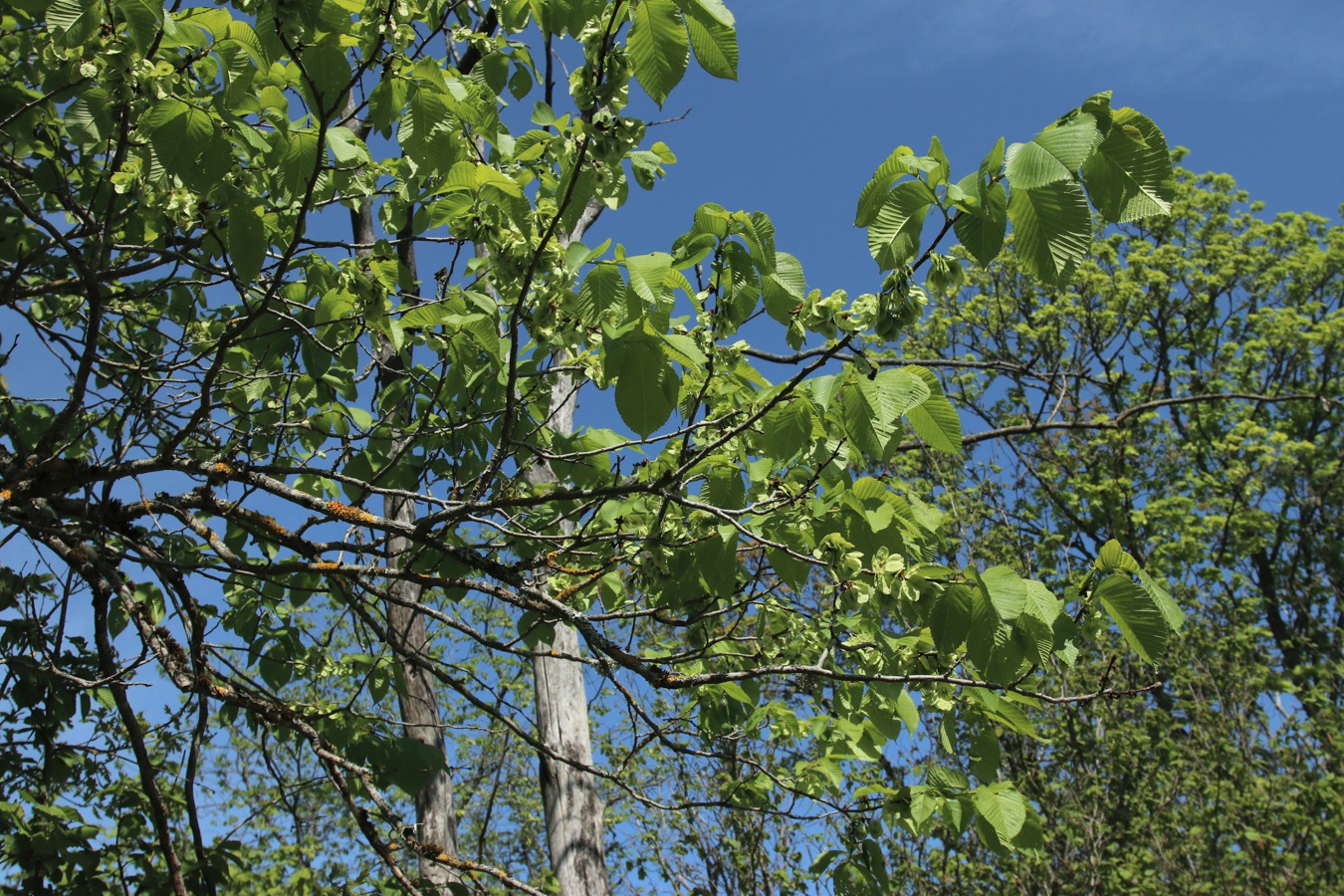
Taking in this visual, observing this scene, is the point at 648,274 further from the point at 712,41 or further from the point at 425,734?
the point at 425,734

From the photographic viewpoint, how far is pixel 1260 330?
1695 centimetres

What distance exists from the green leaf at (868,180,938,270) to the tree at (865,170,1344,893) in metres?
3.55

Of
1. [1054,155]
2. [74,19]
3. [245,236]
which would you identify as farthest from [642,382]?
[74,19]

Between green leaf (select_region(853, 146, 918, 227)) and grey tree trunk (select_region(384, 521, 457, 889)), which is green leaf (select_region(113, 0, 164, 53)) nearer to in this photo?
green leaf (select_region(853, 146, 918, 227))

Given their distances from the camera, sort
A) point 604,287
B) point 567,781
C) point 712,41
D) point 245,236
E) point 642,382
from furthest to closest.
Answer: point 567,781 → point 245,236 → point 642,382 → point 604,287 → point 712,41

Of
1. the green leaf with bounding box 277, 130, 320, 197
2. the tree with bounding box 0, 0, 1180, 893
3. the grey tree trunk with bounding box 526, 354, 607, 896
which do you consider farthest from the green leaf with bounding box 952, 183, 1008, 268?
the grey tree trunk with bounding box 526, 354, 607, 896

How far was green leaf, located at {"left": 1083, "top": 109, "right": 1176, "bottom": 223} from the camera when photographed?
1.66 metres

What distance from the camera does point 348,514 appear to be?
8.98 feet

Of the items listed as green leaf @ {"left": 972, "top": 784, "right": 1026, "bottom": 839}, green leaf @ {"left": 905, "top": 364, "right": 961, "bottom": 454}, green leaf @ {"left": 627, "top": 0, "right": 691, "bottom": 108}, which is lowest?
green leaf @ {"left": 972, "top": 784, "right": 1026, "bottom": 839}

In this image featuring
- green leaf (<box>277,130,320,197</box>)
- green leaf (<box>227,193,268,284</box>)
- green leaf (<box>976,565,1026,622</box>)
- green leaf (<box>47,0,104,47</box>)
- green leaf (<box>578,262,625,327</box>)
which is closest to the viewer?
green leaf (<box>47,0,104,47</box>)

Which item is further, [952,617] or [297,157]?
→ [297,157]

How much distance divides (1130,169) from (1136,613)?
943mm

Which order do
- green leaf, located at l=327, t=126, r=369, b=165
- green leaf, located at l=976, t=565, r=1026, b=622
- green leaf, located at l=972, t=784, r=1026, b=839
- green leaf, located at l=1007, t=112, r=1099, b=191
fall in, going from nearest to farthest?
green leaf, located at l=1007, t=112, r=1099, b=191 < green leaf, located at l=976, t=565, r=1026, b=622 < green leaf, located at l=327, t=126, r=369, b=165 < green leaf, located at l=972, t=784, r=1026, b=839

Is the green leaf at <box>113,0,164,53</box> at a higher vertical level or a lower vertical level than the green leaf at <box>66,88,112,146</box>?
lower
